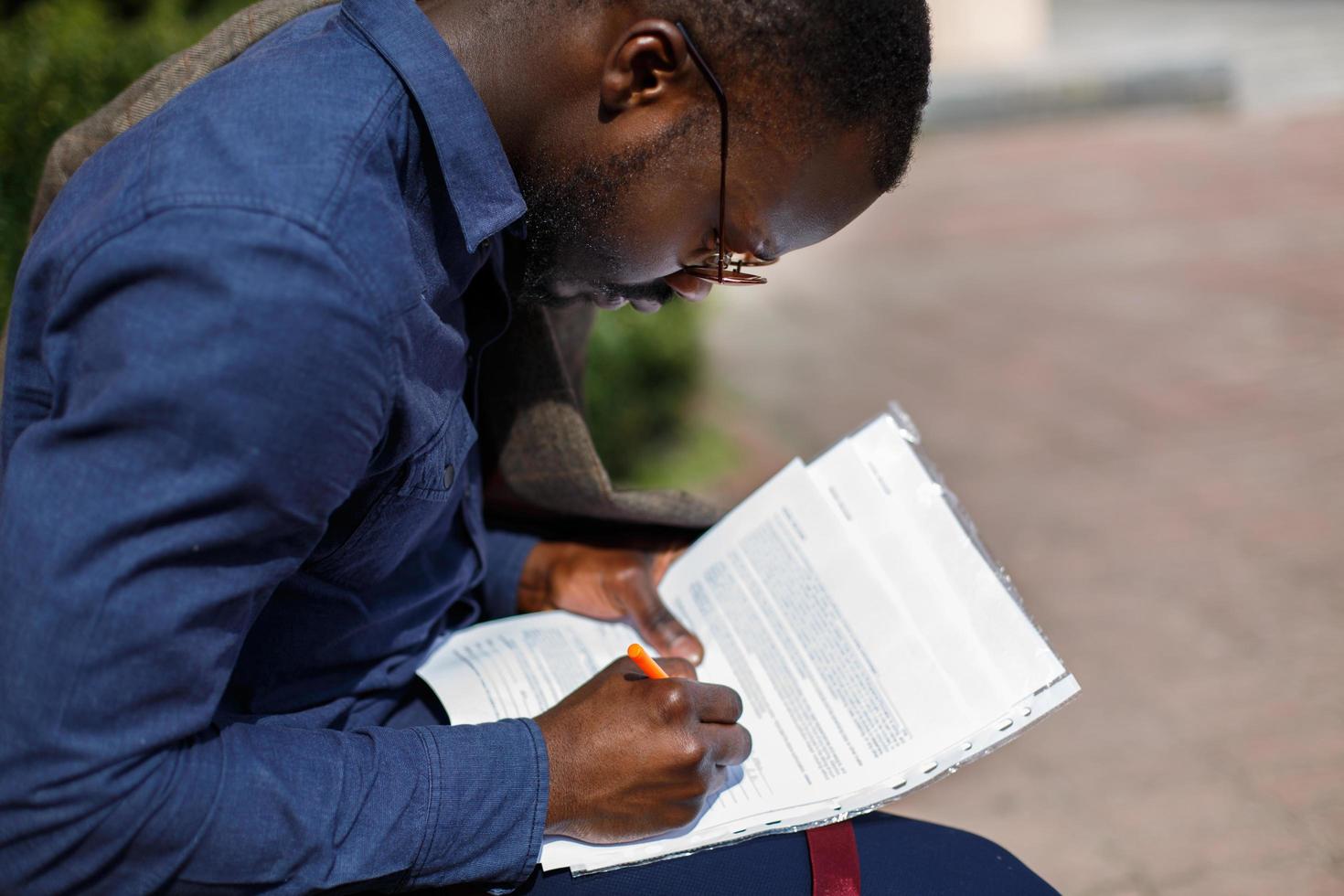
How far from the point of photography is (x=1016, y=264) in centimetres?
577

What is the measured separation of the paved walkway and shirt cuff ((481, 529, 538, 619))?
1.31 metres

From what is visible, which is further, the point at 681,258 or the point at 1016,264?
the point at 1016,264

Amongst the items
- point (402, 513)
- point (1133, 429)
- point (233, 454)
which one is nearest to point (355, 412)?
point (233, 454)

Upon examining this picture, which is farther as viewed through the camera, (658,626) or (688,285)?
(658,626)

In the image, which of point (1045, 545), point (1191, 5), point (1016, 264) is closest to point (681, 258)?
point (1045, 545)

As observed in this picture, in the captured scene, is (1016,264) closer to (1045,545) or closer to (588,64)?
(1045,545)

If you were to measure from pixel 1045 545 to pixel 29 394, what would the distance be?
3066 millimetres

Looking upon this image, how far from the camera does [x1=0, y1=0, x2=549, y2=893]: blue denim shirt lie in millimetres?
939

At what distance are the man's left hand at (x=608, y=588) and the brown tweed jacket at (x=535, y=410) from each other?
0.18 feet

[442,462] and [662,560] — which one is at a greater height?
[442,462]

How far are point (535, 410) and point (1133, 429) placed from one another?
3.09 meters

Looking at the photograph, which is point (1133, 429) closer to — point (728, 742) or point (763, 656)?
point (763, 656)

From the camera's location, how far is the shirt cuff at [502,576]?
1778mm

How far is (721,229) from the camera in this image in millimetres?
1302
